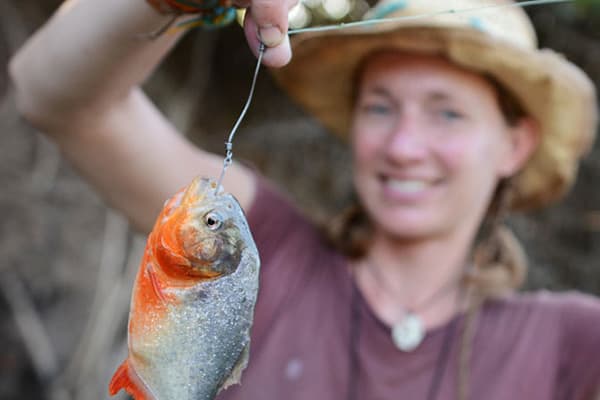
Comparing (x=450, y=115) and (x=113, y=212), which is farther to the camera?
(x=113, y=212)

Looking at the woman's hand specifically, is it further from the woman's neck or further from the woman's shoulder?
the woman's shoulder

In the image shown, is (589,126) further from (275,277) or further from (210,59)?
(210,59)

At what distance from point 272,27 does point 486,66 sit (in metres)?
0.89

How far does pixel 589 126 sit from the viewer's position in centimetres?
190

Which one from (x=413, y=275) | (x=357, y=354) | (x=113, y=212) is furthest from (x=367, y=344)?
(x=113, y=212)

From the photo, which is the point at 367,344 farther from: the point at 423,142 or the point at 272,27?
the point at 272,27

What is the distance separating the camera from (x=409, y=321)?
1717 millimetres

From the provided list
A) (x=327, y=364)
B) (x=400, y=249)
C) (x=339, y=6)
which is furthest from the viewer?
(x=339, y=6)

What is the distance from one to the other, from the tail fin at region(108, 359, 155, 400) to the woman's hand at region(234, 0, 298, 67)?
0.41m

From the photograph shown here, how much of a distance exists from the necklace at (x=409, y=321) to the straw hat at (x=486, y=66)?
0.42 meters

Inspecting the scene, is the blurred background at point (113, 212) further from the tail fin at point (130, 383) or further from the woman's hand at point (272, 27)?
the tail fin at point (130, 383)

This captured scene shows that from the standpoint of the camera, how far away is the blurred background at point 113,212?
309 cm

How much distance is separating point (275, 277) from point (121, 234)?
1.88 m

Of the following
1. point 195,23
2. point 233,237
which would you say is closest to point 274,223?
point 195,23
